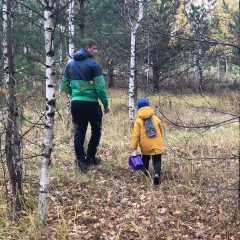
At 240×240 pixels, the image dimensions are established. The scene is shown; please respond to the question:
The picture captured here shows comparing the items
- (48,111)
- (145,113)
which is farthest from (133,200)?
(48,111)

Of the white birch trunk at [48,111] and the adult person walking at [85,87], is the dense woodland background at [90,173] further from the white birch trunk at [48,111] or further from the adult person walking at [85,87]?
the adult person walking at [85,87]

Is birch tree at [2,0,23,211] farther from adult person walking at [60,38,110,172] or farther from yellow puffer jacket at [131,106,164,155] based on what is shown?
yellow puffer jacket at [131,106,164,155]

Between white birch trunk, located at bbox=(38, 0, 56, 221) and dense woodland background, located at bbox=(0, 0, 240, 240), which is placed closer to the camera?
white birch trunk, located at bbox=(38, 0, 56, 221)

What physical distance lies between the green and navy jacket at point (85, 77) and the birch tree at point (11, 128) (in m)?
1.25

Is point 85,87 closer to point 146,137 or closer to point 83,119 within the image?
point 83,119

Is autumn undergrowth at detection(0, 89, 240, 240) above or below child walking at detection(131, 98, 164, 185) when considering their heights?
below

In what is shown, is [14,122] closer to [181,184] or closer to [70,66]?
[70,66]

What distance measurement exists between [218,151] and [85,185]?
302 cm

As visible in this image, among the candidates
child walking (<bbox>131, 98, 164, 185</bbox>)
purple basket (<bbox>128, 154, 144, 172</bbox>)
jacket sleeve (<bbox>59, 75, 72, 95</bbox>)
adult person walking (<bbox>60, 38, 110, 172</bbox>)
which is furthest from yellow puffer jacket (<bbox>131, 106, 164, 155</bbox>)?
jacket sleeve (<bbox>59, 75, 72, 95</bbox>)

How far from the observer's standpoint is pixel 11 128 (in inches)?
144

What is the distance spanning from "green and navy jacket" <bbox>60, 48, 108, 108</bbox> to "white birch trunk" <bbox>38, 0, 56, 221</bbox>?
1.50m

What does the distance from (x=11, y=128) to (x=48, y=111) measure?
2.08 ft

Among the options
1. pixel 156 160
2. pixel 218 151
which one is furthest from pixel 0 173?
pixel 218 151

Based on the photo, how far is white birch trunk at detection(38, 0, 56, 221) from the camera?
10.6ft
